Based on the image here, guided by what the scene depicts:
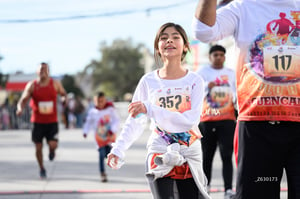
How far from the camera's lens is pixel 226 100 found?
7.80m

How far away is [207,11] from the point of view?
329cm

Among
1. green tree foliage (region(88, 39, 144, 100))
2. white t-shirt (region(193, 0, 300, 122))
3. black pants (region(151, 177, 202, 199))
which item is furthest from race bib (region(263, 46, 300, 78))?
green tree foliage (region(88, 39, 144, 100))

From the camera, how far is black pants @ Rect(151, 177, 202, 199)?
420 centimetres

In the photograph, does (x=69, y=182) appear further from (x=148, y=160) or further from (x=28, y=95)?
(x=148, y=160)

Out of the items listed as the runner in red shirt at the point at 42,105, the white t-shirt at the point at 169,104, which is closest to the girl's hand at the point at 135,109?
the white t-shirt at the point at 169,104

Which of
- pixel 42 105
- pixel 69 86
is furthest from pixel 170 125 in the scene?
pixel 69 86

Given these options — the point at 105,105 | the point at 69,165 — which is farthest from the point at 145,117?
the point at 69,165

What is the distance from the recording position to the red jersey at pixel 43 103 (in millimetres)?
10242

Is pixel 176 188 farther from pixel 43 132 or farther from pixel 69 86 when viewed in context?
pixel 69 86

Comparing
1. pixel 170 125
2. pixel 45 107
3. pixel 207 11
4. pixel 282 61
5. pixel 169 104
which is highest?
pixel 207 11

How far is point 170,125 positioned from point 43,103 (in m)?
6.31

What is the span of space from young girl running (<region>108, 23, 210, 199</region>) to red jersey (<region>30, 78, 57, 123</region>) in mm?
5999

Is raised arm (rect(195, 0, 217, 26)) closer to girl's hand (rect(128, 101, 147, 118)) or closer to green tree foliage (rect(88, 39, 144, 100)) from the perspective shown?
girl's hand (rect(128, 101, 147, 118))

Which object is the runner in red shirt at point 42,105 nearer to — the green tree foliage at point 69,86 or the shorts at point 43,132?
the shorts at point 43,132
